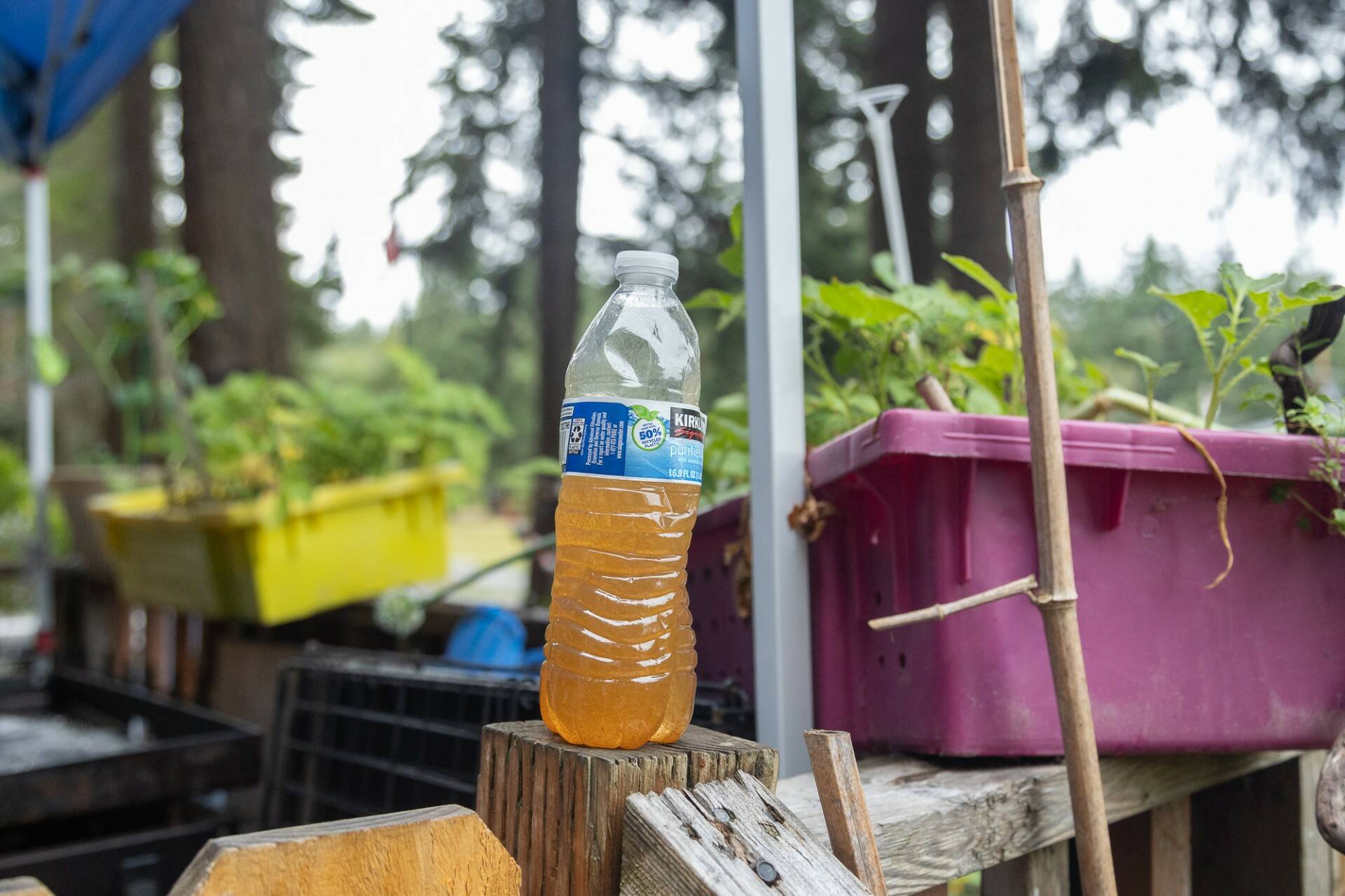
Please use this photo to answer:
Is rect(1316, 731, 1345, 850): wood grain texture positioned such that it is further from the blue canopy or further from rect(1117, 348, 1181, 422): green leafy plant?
the blue canopy

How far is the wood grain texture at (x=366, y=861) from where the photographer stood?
64 centimetres

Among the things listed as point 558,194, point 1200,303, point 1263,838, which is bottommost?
point 1263,838

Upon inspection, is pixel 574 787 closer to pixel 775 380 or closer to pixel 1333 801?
pixel 775 380

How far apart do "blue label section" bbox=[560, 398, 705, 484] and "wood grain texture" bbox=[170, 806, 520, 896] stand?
0.33 m

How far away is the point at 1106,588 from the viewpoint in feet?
4.27

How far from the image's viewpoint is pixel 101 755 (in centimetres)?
234

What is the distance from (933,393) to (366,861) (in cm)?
92

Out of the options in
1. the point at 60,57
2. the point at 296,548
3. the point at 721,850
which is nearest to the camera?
the point at 721,850

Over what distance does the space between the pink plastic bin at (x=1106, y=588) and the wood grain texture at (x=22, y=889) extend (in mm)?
892

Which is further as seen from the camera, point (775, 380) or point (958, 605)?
point (775, 380)

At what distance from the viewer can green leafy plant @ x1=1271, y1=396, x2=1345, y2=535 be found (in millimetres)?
1267

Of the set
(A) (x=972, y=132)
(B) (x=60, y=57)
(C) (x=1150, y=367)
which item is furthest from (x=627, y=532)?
(B) (x=60, y=57)

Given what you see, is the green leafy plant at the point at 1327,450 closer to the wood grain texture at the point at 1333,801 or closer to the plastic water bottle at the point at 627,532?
the wood grain texture at the point at 1333,801

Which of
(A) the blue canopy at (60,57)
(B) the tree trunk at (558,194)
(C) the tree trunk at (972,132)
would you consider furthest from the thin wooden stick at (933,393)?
(B) the tree trunk at (558,194)
